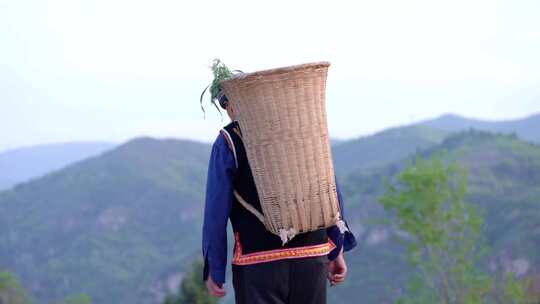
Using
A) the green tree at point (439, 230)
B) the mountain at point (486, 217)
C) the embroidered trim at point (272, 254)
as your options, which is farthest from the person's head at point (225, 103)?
the mountain at point (486, 217)

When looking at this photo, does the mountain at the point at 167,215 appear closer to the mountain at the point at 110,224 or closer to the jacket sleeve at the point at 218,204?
the mountain at the point at 110,224

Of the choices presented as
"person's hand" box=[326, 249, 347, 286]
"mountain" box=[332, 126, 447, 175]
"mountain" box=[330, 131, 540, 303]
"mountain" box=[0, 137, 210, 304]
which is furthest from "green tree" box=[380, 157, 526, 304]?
"mountain" box=[332, 126, 447, 175]

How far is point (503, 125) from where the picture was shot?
16450 centimetres

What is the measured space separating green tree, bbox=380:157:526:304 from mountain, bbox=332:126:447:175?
249 feet

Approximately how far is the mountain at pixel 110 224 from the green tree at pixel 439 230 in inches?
2018

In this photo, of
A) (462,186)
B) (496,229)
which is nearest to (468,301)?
(462,186)

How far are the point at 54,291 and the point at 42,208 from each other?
28073mm

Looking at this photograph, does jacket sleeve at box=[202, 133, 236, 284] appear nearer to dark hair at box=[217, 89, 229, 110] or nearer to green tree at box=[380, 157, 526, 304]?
dark hair at box=[217, 89, 229, 110]

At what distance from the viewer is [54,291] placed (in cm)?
8150

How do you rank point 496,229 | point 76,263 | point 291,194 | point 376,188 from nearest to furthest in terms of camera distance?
point 291,194, point 496,229, point 376,188, point 76,263

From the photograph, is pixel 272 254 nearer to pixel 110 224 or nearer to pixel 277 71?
pixel 277 71

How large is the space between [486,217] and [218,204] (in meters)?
54.0

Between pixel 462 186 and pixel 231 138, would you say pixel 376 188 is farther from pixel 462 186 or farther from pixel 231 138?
pixel 231 138

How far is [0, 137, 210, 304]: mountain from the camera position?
271 ft
